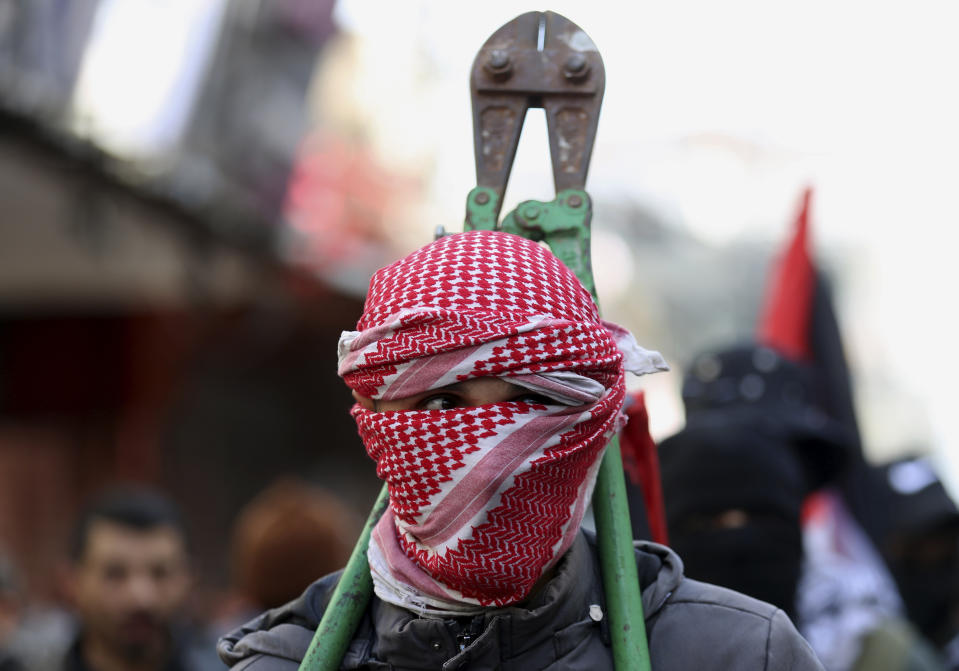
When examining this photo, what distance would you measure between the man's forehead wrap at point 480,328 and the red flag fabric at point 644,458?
1.57 ft

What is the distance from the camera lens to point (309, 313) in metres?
11.1

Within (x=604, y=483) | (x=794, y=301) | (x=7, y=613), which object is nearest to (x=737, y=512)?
(x=604, y=483)

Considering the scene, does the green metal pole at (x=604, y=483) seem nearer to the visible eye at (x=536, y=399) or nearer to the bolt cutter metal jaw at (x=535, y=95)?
the bolt cutter metal jaw at (x=535, y=95)

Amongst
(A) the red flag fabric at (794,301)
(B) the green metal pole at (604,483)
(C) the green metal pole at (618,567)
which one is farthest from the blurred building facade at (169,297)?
(C) the green metal pole at (618,567)

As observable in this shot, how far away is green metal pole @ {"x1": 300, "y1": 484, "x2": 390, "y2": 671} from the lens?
74.2 inches

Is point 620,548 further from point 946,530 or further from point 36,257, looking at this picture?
point 36,257

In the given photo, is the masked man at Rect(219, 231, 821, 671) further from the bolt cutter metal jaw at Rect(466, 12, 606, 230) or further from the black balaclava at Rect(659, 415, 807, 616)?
the black balaclava at Rect(659, 415, 807, 616)

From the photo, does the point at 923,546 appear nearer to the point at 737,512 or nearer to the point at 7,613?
the point at 737,512

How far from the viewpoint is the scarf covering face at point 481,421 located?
178cm

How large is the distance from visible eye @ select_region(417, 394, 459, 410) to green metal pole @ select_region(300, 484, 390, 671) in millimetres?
211

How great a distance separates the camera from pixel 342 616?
1.92m

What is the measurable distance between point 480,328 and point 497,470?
7.5 inches

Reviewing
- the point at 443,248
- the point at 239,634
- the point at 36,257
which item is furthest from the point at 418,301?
the point at 36,257

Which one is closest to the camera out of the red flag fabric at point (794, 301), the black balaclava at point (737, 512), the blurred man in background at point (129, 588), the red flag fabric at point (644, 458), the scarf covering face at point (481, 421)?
the scarf covering face at point (481, 421)
